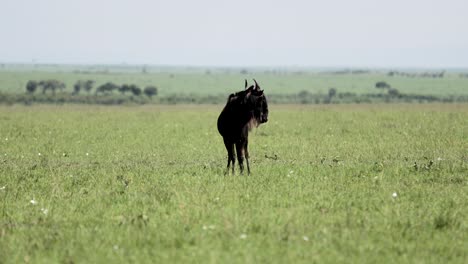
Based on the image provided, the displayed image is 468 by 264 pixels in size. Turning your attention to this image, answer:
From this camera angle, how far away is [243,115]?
1487 centimetres

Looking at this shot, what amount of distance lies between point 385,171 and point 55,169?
311 inches

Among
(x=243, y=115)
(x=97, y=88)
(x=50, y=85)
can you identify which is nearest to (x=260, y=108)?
(x=243, y=115)

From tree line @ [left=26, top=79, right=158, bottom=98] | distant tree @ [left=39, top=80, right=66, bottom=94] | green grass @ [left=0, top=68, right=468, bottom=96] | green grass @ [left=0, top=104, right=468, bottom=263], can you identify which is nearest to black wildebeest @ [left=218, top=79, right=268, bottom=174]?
green grass @ [left=0, top=104, right=468, bottom=263]

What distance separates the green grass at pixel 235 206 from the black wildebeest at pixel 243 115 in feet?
3.11

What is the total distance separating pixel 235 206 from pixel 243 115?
391 cm

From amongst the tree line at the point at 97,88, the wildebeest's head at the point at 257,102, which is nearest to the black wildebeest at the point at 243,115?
the wildebeest's head at the point at 257,102

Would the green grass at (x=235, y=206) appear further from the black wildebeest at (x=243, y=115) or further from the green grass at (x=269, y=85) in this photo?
the green grass at (x=269, y=85)

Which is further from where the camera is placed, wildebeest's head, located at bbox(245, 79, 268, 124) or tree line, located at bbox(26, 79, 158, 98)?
tree line, located at bbox(26, 79, 158, 98)

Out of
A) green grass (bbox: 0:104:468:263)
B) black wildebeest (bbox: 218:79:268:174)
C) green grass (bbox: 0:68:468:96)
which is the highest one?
black wildebeest (bbox: 218:79:268:174)

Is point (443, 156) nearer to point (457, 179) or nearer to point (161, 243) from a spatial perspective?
point (457, 179)

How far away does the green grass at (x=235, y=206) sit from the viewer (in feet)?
28.7

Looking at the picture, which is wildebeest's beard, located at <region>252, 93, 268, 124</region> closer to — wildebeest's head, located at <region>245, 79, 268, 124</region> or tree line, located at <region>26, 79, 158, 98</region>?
wildebeest's head, located at <region>245, 79, 268, 124</region>

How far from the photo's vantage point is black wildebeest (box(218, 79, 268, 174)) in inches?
579

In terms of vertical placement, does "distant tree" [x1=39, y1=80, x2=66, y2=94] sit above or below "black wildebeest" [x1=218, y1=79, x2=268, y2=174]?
below
